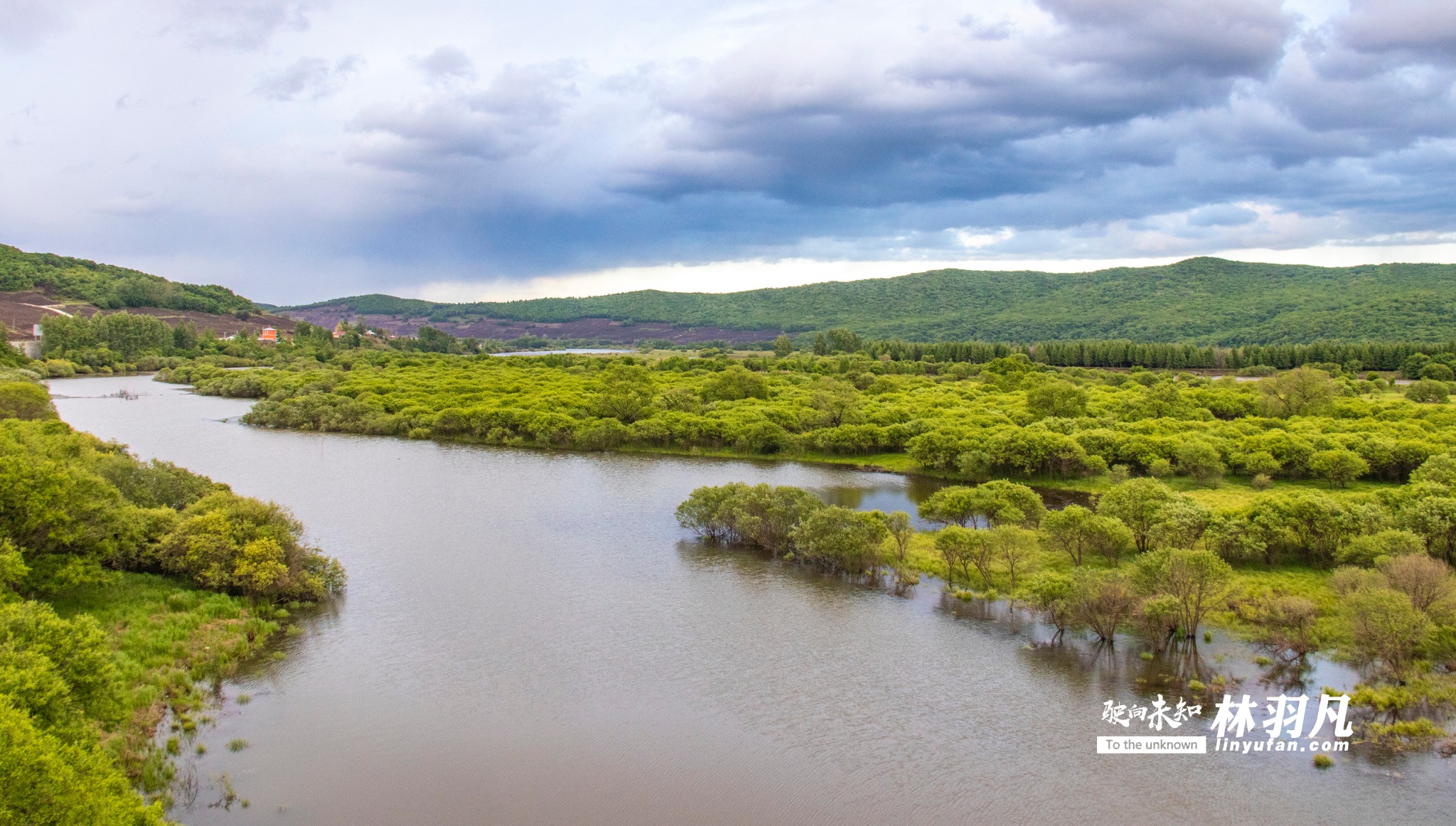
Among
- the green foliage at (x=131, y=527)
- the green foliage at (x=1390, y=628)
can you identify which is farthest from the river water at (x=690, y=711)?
the green foliage at (x=131, y=527)

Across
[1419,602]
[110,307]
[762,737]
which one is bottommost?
[762,737]

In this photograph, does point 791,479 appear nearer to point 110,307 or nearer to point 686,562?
point 686,562

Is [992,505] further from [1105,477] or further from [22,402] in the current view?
[22,402]

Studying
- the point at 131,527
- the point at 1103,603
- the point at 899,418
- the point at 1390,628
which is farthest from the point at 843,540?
the point at 899,418

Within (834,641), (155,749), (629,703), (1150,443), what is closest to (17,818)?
(155,749)

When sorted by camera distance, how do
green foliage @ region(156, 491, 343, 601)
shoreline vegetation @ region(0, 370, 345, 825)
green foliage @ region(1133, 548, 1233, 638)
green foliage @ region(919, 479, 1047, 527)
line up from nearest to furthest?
shoreline vegetation @ region(0, 370, 345, 825) < green foliage @ region(1133, 548, 1233, 638) < green foliage @ region(156, 491, 343, 601) < green foliage @ region(919, 479, 1047, 527)

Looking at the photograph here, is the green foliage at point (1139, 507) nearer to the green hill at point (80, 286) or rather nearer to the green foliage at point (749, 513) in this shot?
the green foliage at point (749, 513)

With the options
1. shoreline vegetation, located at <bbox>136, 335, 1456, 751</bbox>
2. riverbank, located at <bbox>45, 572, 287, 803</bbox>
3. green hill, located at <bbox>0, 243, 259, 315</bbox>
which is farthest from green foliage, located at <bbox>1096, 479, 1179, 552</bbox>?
green hill, located at <bbox>0, 243, 259, 315</bbox>

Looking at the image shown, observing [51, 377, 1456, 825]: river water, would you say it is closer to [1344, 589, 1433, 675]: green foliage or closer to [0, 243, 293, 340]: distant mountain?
[1344, 589, 1433, 675]: green foliage
